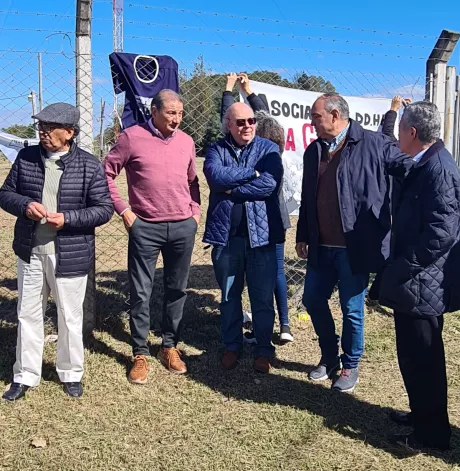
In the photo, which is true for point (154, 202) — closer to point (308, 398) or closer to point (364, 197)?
point (364, 197)

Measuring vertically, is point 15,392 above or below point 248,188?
below

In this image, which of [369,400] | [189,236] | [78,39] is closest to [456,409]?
[369,400]

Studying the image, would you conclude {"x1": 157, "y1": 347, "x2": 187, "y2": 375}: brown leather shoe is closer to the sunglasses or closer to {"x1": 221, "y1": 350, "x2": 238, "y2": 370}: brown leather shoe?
{"x1": 221, "y1": 350, "x2": 238, "y2": 370}: brown leather shoe

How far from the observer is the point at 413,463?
9.60 ft

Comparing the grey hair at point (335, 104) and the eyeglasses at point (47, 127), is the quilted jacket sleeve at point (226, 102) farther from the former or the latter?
the eyeglasses at point (47, 127)

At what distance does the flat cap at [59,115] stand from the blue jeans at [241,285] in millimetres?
1283

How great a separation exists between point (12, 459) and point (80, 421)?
46 centimetres

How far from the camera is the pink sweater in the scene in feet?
12.1

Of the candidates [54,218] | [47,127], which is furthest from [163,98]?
[54,218]

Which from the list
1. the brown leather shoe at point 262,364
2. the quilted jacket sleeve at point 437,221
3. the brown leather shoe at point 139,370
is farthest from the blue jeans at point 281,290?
the quilted jacket sleeve at point 437,221

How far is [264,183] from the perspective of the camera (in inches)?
146

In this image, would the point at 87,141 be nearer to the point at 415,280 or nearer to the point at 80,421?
the point at 80,421

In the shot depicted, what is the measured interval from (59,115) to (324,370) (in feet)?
8.01

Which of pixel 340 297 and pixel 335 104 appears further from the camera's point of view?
pixel 340 297
